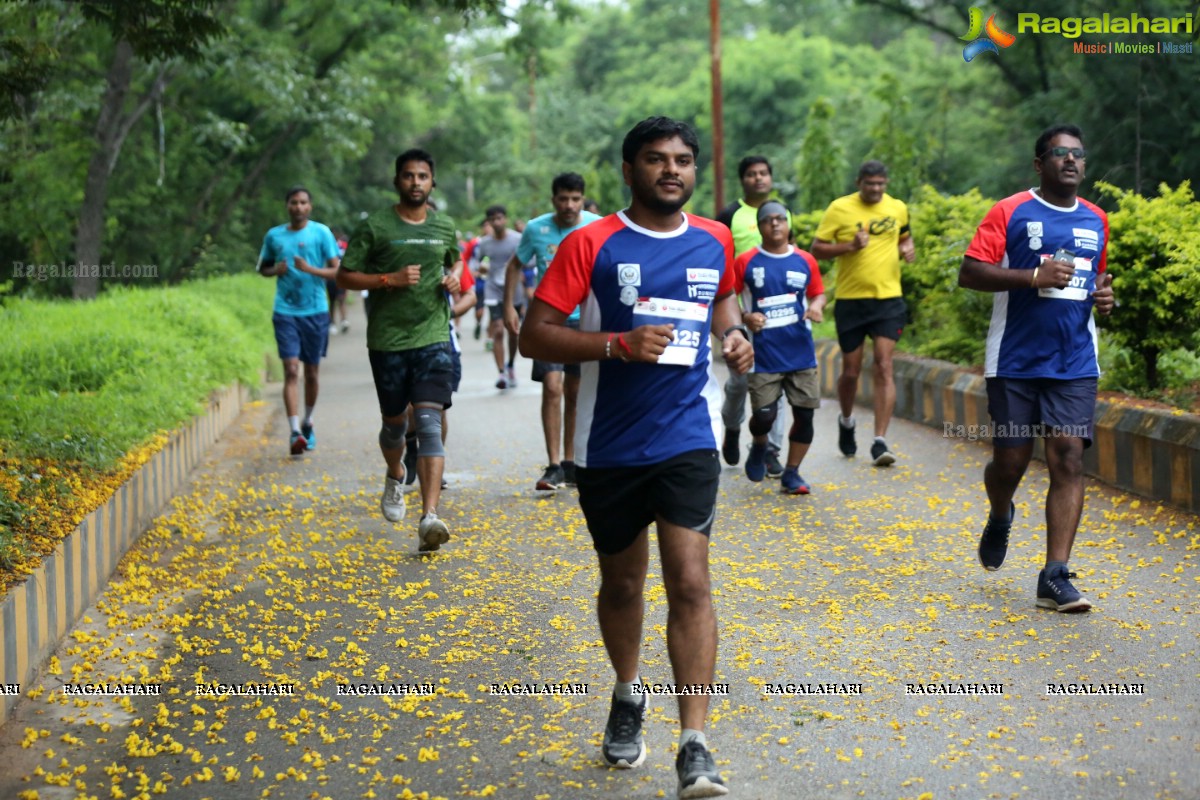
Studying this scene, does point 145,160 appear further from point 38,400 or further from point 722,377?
point 38,400

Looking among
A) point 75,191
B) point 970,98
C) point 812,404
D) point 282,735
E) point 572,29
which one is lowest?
point 282,735

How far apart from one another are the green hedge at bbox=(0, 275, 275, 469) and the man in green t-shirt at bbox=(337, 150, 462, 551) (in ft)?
5.47

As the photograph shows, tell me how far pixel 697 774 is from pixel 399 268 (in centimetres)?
488

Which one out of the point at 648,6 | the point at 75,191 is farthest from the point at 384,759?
the point at 648,6

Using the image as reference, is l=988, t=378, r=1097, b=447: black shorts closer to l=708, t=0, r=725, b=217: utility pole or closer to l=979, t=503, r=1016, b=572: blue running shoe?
l=979, t=503, r=1016, b=572: blue running shoe

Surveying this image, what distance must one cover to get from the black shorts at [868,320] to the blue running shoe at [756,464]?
1280 mm

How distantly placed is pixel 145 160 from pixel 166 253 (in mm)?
1898

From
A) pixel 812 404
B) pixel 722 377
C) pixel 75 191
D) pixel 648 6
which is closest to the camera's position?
pixel 812 404

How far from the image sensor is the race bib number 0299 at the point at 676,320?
4.86m

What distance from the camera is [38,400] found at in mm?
10234

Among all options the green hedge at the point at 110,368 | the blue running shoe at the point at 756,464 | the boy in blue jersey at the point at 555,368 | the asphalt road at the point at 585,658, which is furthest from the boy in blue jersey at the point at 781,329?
the green hedge at the point at 110,368

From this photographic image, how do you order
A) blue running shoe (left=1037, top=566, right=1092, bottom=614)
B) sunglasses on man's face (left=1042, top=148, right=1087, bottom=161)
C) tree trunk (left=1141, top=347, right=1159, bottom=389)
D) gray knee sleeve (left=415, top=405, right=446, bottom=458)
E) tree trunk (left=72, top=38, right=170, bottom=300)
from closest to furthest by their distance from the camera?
blue running shoe (left=1037, top=566, right=1092, bottom=614) → sunglasses on man's face (left=1042, top=148, right=1087, bottom=161) → gray knee sleeve (left=415, top=405, right=446, bottom=458) → tree trunk (left=1141, top=347, right=1159, bottom=389) → tree trunk (left=72, top=38, right=170, bottom=300)

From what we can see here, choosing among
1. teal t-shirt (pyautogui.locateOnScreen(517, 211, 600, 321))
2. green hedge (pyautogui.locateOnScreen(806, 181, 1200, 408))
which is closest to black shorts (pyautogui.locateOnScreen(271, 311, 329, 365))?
teal t-shirt (pyautogui.locateOnScreen(517, 211, 600, 321))

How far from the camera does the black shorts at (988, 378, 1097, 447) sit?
6.93 m
